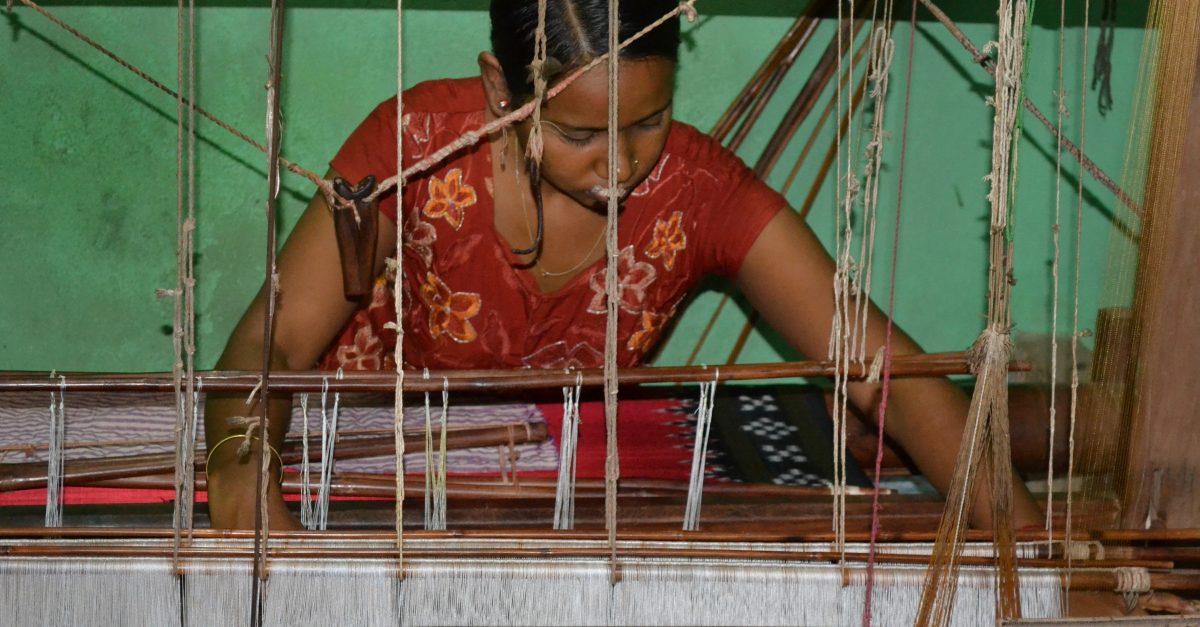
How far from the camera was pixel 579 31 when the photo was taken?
1979 mm

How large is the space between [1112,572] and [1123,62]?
1.82m

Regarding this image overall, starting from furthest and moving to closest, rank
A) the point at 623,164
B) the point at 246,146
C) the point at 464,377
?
the point at 246,146 < the point at 623,164 < the point at 464,377

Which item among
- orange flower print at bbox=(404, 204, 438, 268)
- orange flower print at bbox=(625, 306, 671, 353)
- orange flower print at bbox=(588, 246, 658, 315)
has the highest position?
orange flower print at bbox=(404, 204, 438, 268)

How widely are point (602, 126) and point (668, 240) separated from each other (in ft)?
1.53

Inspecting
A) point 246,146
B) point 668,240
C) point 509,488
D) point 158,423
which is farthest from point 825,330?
point 246,146

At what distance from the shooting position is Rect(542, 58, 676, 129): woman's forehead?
6.42 feet

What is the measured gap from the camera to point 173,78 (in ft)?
9.77

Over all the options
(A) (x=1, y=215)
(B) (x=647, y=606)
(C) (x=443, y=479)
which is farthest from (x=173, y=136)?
(B) (x=647, y=606)

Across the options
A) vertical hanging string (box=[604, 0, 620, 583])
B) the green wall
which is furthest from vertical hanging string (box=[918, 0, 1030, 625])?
the green wall

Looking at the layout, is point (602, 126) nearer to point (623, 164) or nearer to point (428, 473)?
point (623, 164)

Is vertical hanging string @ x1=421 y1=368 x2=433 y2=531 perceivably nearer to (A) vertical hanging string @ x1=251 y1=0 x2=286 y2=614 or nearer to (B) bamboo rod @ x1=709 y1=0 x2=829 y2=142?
(A) vertical hanging string @ x1=251 y1=0 x2=286 y2=614

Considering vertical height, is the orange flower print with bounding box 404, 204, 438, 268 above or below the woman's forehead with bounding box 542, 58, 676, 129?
below

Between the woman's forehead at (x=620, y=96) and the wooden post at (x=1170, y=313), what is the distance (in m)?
0.69

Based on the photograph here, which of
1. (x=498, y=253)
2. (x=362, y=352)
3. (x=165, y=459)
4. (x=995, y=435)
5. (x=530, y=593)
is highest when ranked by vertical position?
(x=498, y=253)
